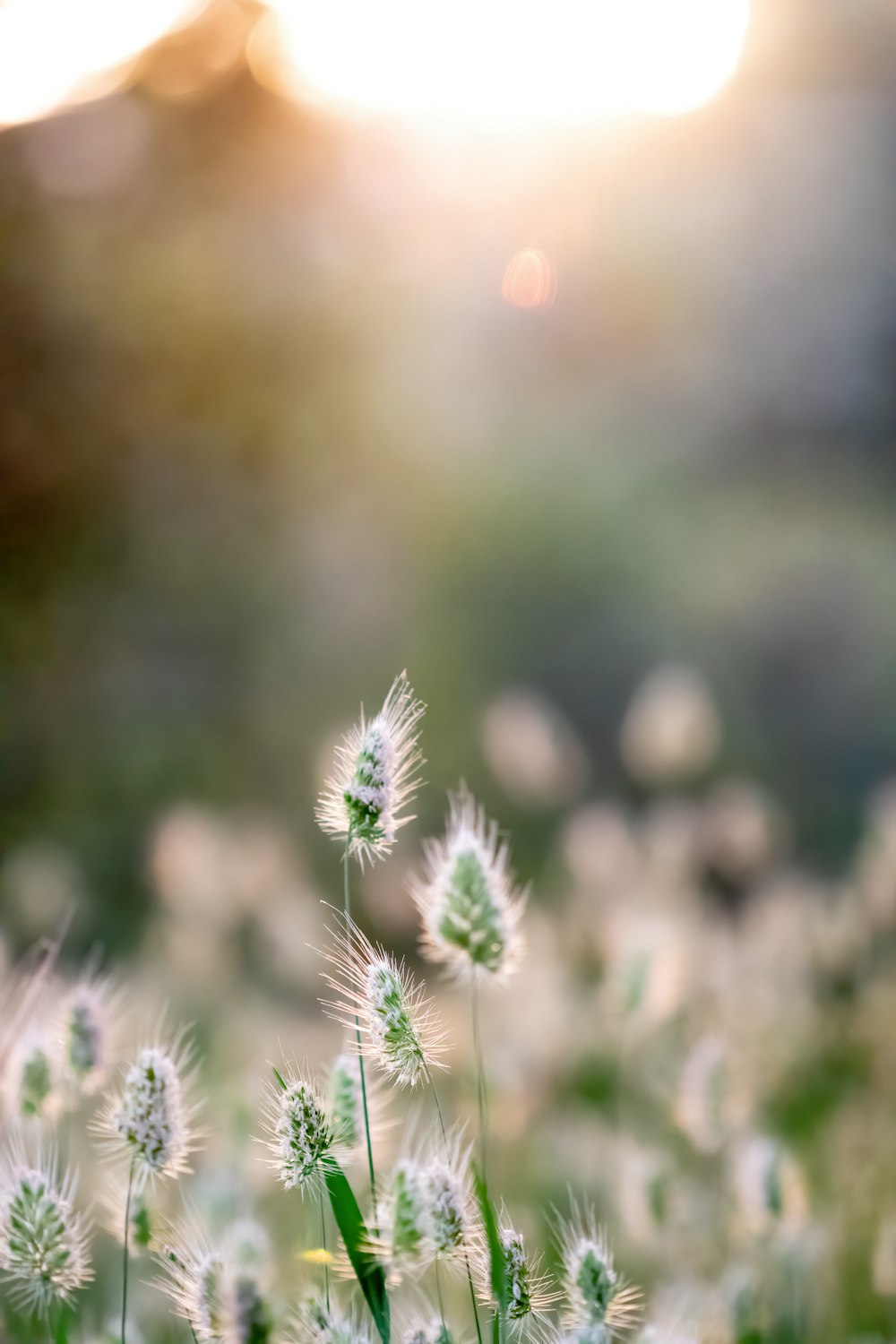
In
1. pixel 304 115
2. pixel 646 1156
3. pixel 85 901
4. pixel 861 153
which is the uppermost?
pixel 861 153

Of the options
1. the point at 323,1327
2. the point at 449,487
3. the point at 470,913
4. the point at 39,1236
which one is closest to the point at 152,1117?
the point at 39,1236

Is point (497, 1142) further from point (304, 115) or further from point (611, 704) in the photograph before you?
point (304, 115)

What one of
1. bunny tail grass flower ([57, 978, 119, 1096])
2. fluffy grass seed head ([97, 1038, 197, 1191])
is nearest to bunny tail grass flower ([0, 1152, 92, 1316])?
fluffy grass seed head ([97, 1038, 197, 1191])

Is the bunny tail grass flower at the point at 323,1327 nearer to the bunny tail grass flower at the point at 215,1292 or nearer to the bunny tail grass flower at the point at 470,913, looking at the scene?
the bunny tail grass flower at the point at 215,1292

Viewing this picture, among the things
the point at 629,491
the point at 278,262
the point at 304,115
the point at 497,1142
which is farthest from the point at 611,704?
the point at 497,1142

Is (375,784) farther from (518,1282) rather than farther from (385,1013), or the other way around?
(518,1282)

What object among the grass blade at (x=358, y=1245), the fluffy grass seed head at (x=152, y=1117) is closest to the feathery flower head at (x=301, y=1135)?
the grass blade at (x=358, y=1245)

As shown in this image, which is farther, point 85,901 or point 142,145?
point 142,145
